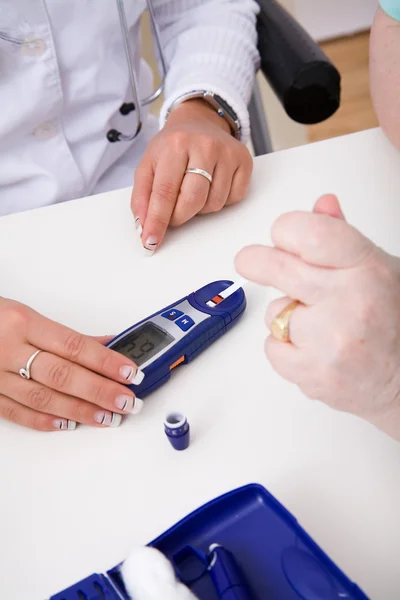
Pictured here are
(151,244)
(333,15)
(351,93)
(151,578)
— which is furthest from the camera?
(333,15)

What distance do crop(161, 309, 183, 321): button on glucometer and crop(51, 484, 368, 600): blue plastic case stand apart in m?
0.19

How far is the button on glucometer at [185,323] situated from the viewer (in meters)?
0.52

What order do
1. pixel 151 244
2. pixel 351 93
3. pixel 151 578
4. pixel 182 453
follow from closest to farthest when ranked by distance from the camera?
pixel 151 578
pixel 182 453
pixel 151 244
pixel 351 93

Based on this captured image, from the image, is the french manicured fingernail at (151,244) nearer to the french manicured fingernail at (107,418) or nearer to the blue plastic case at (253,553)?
the french manicured fingernail at (107,418)

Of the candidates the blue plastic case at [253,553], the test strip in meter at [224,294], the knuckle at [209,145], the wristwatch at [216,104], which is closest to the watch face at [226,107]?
the wristwatch at [216,104]

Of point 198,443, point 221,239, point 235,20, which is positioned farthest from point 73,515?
point 235,20

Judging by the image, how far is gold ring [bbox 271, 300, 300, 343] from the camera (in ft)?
1.20

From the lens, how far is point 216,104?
30.8 inches

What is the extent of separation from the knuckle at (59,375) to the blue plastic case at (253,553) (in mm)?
173

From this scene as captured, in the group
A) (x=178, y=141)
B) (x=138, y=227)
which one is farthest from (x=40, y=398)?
(x=178, y=141)

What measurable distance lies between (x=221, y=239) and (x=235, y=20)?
385 millimetres

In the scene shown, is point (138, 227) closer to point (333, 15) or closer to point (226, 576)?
point (226, 576)

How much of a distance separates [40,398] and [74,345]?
52 millimetres

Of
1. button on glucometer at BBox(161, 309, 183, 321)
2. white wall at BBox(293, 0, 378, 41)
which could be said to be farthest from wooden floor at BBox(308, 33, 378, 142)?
button on glucometer at BBox(161, 309, 183, 321)
